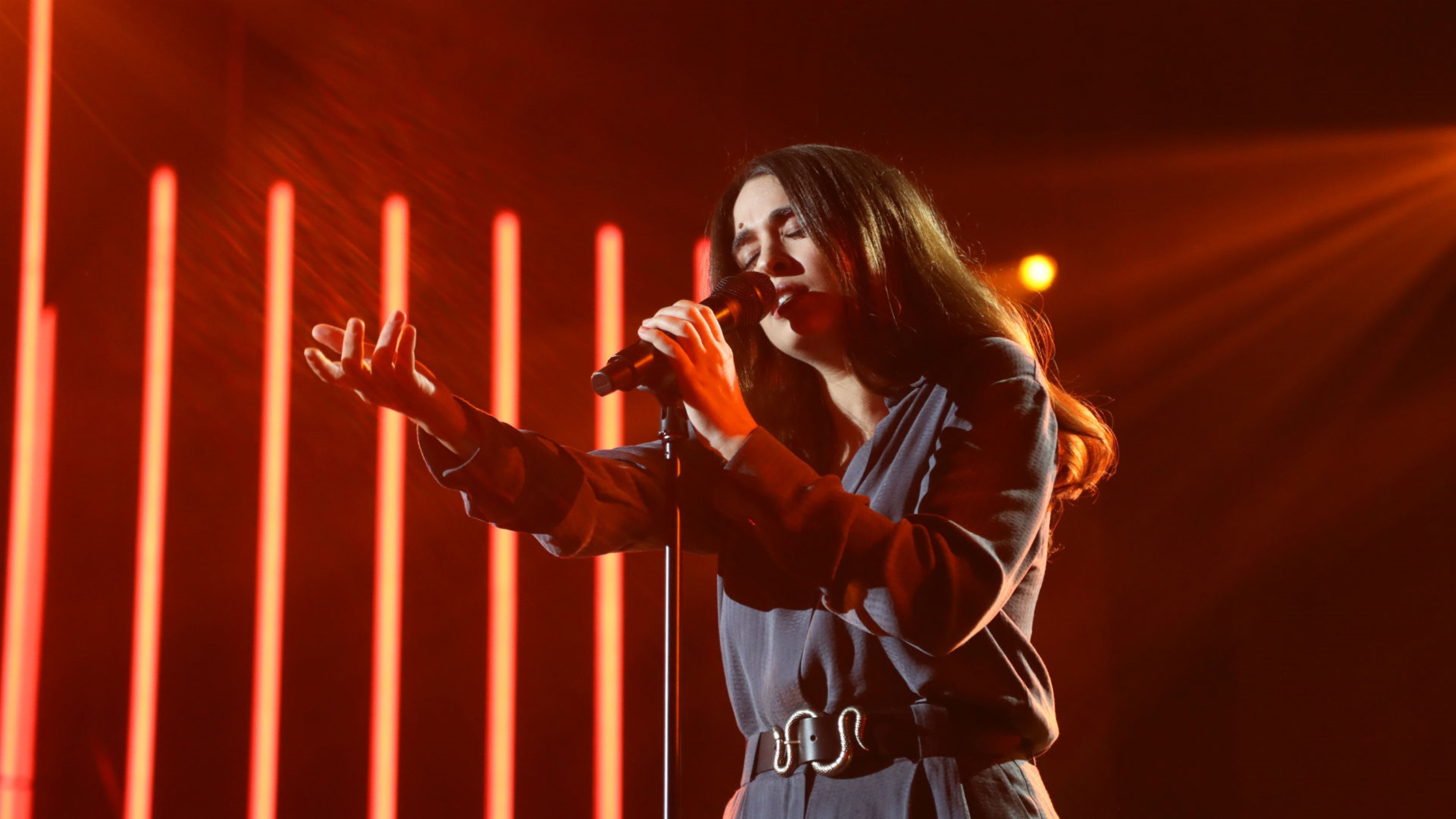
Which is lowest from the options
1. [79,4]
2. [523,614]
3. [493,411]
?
[523,614]

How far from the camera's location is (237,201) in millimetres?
2268

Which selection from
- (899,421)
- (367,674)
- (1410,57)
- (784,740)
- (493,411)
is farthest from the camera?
(1410,57)

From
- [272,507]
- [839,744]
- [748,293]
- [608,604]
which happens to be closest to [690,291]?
[608,604]

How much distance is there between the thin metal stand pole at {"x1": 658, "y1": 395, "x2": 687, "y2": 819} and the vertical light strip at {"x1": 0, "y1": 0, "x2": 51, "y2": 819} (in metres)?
1.54

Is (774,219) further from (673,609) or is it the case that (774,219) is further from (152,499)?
(152,499)

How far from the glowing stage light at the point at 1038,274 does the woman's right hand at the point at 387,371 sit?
1743 mm

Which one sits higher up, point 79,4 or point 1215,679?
point 79,4

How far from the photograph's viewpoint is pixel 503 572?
7.38 ft

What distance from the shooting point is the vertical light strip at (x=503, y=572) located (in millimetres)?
2150

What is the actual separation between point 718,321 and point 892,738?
1.33 ft

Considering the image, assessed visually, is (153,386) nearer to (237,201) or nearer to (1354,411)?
(237,201)

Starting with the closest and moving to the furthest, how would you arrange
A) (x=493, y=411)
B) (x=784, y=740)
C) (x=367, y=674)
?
(x=784, y=740)
(x=367, y=674)
(x=493, y=411)

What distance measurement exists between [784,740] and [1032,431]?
1.22 ft

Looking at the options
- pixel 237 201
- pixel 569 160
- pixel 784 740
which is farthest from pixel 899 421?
pixel 237 201
